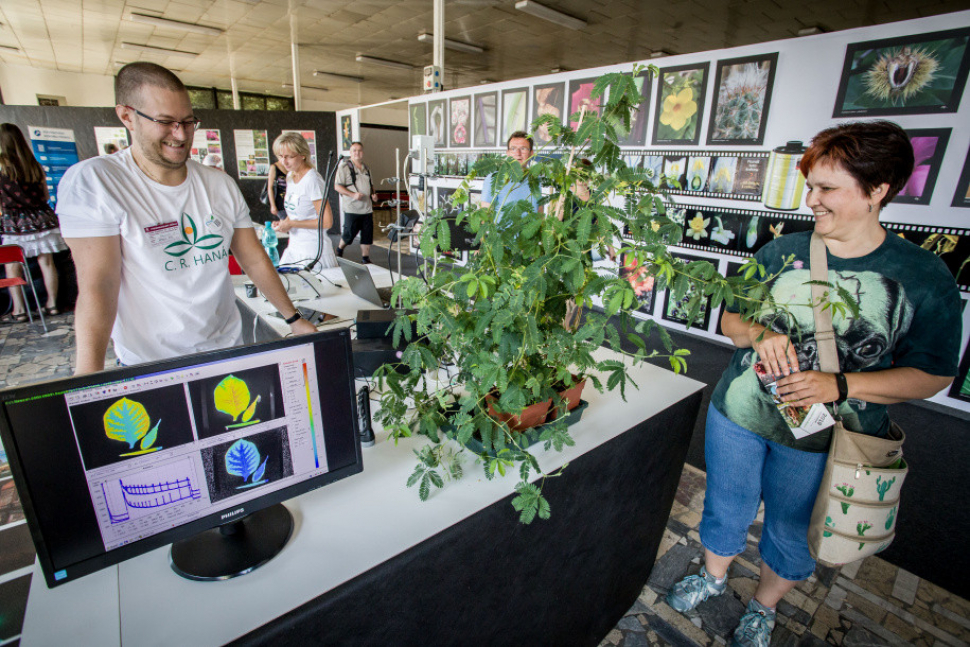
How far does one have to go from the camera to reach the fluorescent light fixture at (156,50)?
8.17 metres

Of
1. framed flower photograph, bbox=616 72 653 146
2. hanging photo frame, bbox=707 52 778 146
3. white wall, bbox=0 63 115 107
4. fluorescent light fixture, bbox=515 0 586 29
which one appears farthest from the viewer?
white wall, bbox=0 63 115 107

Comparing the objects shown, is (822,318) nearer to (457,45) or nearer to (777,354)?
(777,354)

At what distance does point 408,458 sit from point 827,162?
120 centimetres

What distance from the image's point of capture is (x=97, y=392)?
0.62 m

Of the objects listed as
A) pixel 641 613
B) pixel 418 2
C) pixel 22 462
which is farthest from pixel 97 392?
pixel 418 2

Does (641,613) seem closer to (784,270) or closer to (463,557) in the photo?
(463,557)

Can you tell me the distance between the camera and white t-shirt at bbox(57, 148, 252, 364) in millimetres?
1266

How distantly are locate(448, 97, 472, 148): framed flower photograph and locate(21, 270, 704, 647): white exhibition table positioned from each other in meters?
5.10

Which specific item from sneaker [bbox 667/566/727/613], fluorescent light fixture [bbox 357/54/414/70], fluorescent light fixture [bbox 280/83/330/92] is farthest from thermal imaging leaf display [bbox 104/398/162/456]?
fluorescent light fixture [bbox 280/83/330/92]

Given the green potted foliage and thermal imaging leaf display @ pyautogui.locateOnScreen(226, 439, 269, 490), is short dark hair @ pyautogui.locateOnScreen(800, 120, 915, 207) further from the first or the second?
thermal imaging leaf display @ pyautogui.locateOnScreen(226, 439, 269, 490)

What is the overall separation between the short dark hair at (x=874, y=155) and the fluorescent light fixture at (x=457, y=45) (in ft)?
25.1

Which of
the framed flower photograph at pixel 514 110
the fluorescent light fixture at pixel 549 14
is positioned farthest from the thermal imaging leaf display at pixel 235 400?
the fluorescent light fixture at pixel 549 14

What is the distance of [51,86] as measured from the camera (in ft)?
33.4

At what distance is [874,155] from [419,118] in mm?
5985
